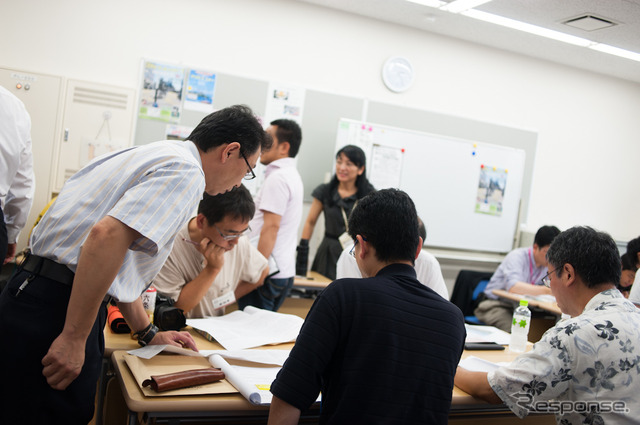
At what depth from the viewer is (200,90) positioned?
14.2 feet

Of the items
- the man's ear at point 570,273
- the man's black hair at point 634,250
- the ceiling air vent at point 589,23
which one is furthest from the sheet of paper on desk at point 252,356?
the ceiling air vent at point 589,23

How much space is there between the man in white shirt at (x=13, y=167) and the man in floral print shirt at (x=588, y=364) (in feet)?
6.65

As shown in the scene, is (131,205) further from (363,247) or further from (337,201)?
(337,201)

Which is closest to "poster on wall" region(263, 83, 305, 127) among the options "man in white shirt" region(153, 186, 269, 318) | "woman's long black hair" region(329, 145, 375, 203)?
"woman's long black hair" region(329, 145, 375, 203)

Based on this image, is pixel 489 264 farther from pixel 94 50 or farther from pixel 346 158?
pixel 94 50

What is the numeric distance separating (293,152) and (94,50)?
6.09 feet

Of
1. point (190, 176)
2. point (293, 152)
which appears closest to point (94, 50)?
point (293, 152)

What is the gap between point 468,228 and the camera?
17.5ft

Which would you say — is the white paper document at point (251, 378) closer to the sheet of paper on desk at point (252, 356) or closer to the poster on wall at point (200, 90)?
the sheet of paper on desk at point (252, 356)

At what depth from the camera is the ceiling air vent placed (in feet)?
13.6

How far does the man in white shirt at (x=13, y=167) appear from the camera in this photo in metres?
2.25

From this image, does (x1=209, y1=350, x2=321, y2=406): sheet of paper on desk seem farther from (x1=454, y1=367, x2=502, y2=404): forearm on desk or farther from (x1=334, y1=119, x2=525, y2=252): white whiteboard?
(x1=334, y1=119, x2=525, y2=252): white whiteboard

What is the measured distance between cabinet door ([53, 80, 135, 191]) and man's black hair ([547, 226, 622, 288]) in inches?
131

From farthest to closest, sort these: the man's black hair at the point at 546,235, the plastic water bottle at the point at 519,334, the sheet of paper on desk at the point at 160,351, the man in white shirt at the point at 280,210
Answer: the man's black hair at the point at 546,235 < the man in white shirt at the point at 280,210 < the plastic water bottle at the point at 519,334 < the sheet of paper on desk at the point at 160,351
